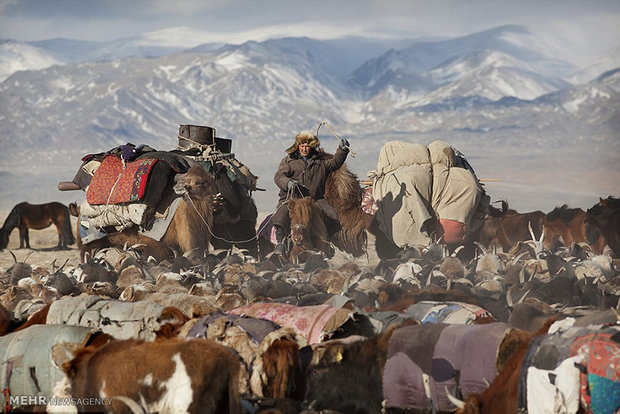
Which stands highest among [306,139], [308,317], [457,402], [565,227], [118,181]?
[306,139]

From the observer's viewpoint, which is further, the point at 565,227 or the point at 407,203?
the point at 565,227

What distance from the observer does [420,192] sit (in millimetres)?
12336

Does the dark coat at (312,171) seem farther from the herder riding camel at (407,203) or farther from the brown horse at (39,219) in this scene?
the brown horse at (39,219)

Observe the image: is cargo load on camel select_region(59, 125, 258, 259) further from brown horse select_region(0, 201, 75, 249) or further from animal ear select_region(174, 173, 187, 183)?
brown horse select_region(0, 201, 75, 249)

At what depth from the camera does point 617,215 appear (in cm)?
1262

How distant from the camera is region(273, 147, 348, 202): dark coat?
12.3 m

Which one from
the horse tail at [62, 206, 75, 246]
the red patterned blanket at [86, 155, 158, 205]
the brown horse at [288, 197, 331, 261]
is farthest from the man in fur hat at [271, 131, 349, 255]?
the horse tail at [62, 206, 75, 246]

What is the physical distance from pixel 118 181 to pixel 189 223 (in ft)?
3.87

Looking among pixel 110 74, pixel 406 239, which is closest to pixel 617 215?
pixel 406 239

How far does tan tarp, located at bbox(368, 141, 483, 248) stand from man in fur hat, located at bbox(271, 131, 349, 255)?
741mm

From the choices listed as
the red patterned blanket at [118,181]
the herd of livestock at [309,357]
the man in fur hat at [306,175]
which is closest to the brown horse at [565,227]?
the man in fur hat at [306,175]

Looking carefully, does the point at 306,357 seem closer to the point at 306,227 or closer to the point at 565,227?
the point at 306,227

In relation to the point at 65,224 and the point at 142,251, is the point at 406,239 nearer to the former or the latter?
the point at 142,251

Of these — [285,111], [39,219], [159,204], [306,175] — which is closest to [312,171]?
[306,175]
